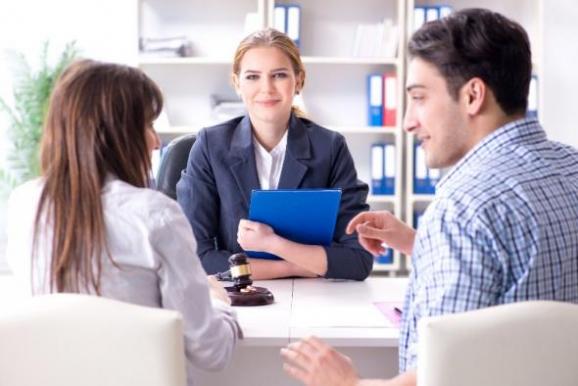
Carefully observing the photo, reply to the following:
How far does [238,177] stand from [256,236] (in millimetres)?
375

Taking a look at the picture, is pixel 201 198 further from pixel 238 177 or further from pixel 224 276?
pixel 224 276

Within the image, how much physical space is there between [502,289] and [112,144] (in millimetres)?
717

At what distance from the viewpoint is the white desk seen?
1870 mm

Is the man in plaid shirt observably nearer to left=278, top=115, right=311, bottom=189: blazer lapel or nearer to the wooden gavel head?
the wooden gavel head

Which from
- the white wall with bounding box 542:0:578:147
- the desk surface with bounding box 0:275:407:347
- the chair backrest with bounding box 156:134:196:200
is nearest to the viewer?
the desk surface with bounding box 0:275:407:347

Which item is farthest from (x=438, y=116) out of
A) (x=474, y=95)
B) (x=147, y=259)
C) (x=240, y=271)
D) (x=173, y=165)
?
(x=173, y=165)

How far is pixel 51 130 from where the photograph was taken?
1696 millimetres

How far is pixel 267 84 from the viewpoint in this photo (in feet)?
9.13

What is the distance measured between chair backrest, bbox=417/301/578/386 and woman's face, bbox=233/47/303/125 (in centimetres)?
143

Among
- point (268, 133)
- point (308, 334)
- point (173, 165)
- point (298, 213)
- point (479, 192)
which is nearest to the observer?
point (479, 192)

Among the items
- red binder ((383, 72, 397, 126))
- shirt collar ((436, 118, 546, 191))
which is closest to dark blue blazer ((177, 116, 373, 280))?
shirt collar ((436, 118, 546, 191))

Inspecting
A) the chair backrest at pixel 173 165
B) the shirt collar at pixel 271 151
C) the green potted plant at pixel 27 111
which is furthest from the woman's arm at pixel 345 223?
the green potted plant at pixel 27 111

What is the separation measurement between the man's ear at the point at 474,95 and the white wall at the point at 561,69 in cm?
378

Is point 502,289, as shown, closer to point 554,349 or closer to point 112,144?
point 554,349
